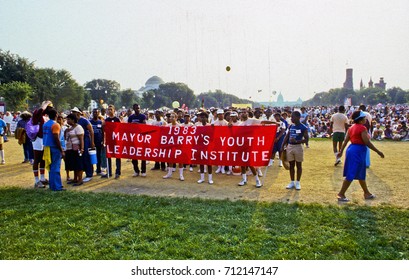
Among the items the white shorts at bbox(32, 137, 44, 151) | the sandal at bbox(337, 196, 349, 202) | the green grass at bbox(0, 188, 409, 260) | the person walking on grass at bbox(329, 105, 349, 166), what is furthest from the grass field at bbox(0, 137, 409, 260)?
the person walking on grass at bbox(329, 105, 349, 166)

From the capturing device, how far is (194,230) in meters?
5.54

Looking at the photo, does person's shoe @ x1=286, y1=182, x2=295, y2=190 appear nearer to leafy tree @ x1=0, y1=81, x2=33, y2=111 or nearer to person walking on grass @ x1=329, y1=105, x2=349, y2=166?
person walking on grass @ x1=329, y1=105, x2=349, y2=166

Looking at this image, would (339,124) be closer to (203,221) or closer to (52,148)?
(203,221)

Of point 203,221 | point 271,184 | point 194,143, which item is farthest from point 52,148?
point 271,184

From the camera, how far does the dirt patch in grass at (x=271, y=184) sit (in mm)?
7629

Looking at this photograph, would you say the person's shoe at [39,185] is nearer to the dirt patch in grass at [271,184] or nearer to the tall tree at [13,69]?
the dirt patch in grass at [271,184]

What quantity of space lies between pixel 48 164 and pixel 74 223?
3127mm

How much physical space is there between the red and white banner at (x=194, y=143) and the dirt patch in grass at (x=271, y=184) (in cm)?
71

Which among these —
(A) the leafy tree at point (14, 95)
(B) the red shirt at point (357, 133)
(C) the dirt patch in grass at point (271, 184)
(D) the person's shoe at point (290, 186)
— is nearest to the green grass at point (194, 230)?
(C) the dirt patch in grass at point (271, 184)

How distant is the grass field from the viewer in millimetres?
4762

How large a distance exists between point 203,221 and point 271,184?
146 inches
